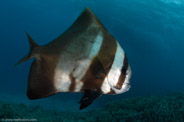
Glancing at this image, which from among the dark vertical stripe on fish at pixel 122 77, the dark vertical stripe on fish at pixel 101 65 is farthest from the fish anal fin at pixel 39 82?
the dark vertical stripe on fish at pixel 122 77

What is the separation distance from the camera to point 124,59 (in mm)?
1461

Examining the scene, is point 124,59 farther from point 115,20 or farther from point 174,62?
point 174,62

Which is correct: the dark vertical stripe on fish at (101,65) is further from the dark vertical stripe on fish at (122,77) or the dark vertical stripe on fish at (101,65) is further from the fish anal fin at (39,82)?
the fish anal fin at (39,82)

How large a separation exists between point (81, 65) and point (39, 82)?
41cm

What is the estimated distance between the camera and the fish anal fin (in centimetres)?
136

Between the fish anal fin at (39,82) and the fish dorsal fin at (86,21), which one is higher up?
the fish dorsal fin at (86,21)

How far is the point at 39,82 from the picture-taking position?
54.6 inches

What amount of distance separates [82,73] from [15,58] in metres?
77.1

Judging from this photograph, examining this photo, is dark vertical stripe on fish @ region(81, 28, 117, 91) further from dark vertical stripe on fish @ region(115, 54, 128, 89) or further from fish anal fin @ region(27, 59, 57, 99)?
fish anal fin @ region(27, 59, 57, 99)

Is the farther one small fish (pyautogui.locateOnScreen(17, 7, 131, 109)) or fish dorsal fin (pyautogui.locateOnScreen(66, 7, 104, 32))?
fish dorsal fin (pyautogui.locateOnScreen(66, 7, 104, 32))

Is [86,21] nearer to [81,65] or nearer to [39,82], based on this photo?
→ [81,65]

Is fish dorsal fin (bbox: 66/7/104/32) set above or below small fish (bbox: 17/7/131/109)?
above

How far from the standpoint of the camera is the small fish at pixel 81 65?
4.29ft

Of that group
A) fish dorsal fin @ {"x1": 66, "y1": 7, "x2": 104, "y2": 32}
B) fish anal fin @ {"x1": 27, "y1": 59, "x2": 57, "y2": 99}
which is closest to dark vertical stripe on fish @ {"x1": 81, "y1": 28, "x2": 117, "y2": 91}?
fish dorsal fin @ {"x1": 66, "y1": 7, "x2": 104, "y2": 32}
